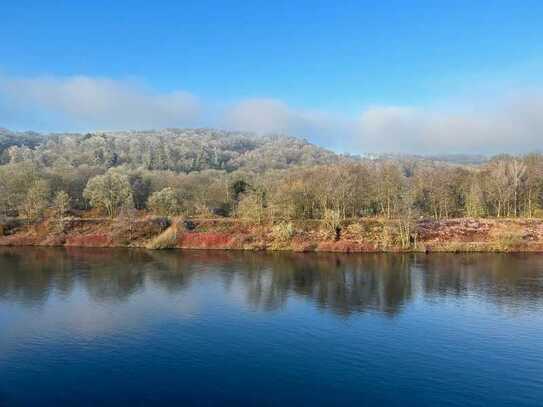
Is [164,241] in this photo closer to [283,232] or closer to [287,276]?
[283,232]

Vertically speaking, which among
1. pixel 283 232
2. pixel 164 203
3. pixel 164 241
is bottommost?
pixel 164 241

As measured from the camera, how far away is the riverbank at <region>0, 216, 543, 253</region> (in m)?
84.4

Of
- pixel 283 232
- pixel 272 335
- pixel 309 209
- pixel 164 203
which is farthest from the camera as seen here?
pixel 164 203

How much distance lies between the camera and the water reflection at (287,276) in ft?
173

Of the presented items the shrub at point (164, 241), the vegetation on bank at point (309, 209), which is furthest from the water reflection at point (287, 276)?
the vegetation on bank at point (309, 209)

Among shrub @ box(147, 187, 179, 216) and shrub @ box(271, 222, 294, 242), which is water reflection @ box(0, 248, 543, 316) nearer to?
shrub @ box(271, 222, 294, 242)

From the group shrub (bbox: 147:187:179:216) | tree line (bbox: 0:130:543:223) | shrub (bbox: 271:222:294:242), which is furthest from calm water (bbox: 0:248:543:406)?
shrub (bbox: 147:187:179:216)

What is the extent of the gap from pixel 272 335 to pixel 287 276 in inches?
966

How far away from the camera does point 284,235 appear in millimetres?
87625

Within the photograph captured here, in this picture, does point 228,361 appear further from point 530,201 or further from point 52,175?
point 52,175

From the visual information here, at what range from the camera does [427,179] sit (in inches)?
4107

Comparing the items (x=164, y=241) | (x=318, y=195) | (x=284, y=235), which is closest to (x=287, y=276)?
(x=284, y=235)

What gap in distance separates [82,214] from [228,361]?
77.9 m

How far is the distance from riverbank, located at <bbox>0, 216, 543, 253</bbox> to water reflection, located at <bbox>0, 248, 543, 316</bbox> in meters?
4.35
